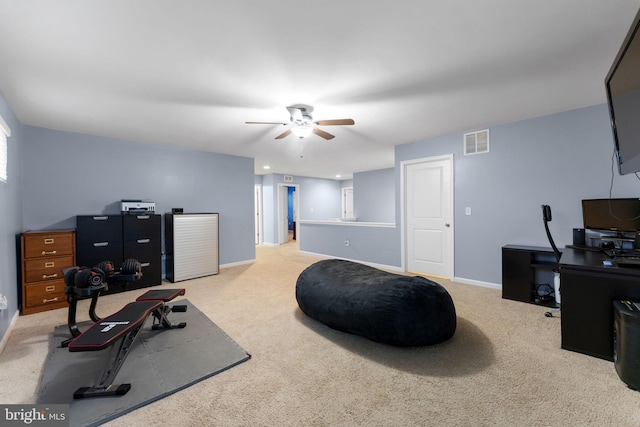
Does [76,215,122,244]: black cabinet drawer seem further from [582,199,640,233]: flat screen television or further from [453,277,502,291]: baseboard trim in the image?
[582,199,640,233]: flat screen television

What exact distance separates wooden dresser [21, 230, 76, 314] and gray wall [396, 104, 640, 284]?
18.0ft

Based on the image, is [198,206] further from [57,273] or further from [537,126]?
[537,126]

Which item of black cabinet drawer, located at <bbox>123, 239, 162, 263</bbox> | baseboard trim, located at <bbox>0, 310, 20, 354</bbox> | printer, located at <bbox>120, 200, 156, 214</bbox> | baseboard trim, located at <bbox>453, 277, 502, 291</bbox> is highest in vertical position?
printer, located at <bbox>120, 200, 156, 214</bbox>

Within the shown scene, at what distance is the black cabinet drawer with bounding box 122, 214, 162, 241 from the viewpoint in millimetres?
4031

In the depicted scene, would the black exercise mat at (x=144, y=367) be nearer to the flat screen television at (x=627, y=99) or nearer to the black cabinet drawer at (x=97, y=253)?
the black cabinet drawer at (x=97, y=253)

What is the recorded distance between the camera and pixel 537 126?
3.49 meters

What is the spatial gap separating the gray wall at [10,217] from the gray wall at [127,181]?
0.25 m

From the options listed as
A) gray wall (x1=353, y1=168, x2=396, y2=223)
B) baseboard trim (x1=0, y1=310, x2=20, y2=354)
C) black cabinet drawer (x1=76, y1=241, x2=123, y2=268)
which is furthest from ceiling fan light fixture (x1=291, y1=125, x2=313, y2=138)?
gray wall (x1=353, y1=168, x2=396, y2=223)

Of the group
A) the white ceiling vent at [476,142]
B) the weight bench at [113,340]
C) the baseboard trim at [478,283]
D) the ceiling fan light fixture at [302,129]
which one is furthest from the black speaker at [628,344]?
the weight bench at [113,340]

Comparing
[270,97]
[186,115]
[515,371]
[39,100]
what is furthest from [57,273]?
[515,371]

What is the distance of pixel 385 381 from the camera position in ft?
6.08

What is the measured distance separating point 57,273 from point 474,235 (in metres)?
5.75

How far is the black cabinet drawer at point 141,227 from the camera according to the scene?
→ 4.03m

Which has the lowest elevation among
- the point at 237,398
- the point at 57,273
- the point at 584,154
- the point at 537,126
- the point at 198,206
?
the point at 237,398
